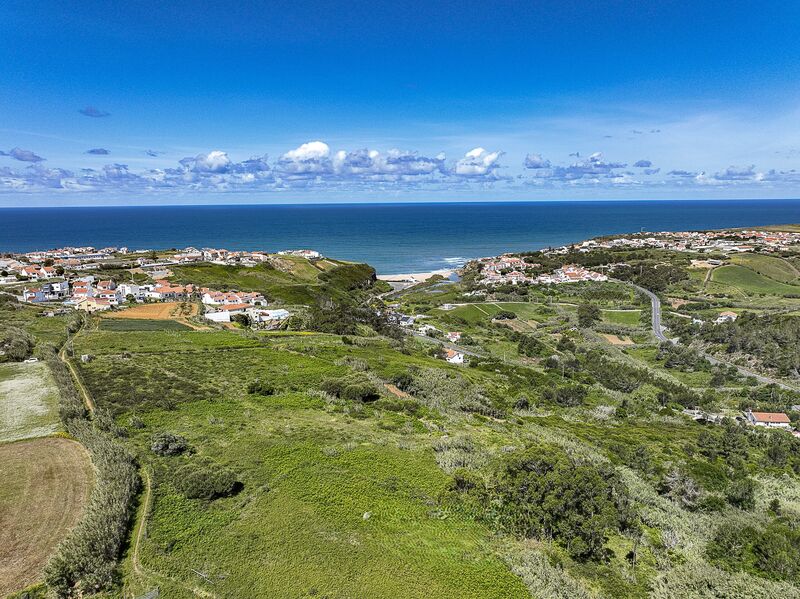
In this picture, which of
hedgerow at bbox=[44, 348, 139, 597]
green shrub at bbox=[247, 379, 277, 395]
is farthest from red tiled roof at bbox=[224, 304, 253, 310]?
hedgerow at bbox=[44, 348, 139, 597]

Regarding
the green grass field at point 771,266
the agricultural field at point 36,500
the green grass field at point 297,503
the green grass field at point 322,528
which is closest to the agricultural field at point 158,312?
the green grass field at point 297,503

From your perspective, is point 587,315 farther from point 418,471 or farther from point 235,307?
point 418,471

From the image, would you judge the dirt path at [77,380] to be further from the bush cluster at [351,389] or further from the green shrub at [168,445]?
the bush cluster at [351,389]

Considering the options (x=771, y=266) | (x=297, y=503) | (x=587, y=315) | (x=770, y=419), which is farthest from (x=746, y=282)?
(x=297, y=503)

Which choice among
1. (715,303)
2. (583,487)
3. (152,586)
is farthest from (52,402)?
(715,303)

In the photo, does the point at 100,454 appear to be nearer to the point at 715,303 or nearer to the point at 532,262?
the point at 715,303

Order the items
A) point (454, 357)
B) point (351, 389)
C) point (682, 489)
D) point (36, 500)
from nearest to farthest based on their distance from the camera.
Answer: point (36, 500), point (682, 489), point (351, 389), point (454, 357)

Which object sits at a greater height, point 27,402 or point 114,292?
point 27,402
